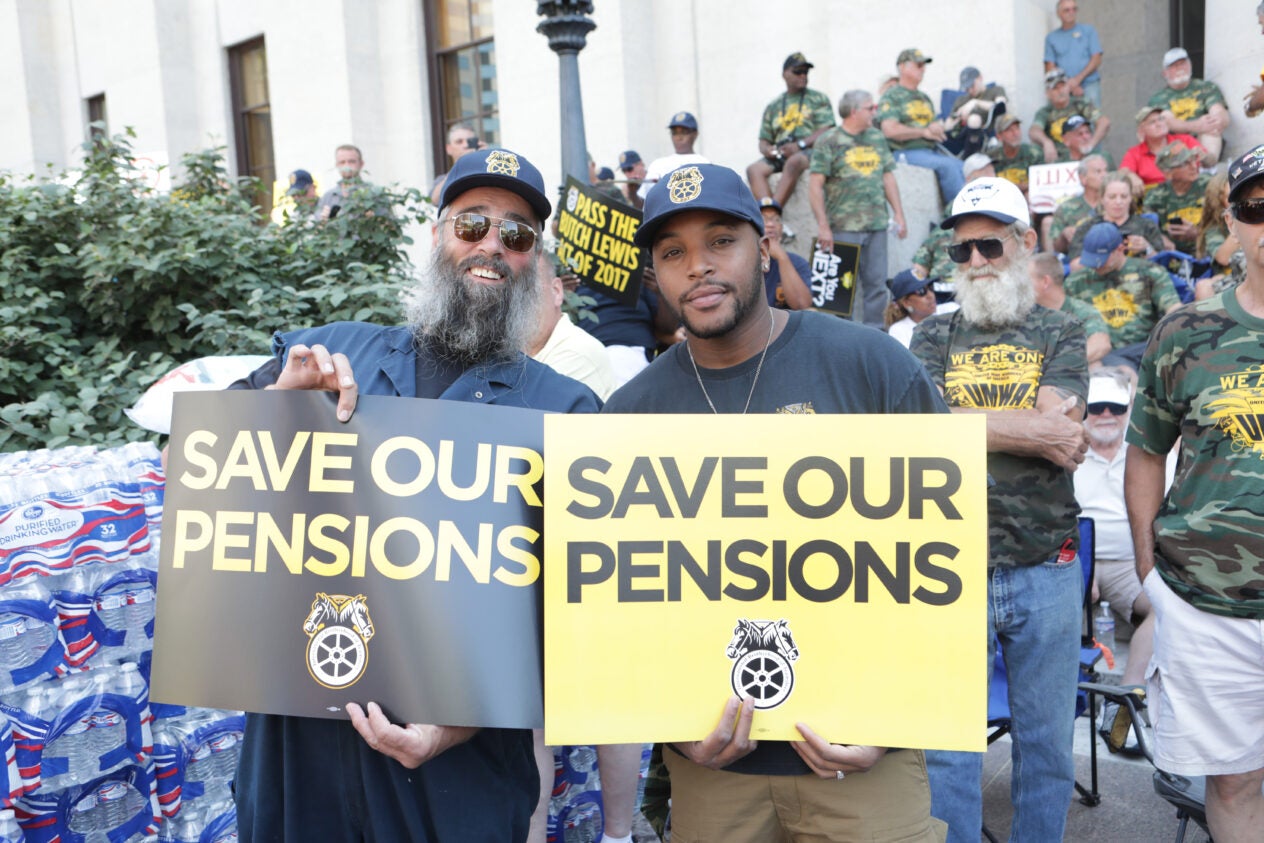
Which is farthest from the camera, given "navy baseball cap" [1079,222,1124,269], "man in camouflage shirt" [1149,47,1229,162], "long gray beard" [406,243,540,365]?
"man in camouflage shirt" [1149,47,1229,162]

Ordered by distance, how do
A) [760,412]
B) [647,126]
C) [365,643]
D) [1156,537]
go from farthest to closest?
[647,126] < [1156,537] < [760,412] < [365,643]

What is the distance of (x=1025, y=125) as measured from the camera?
11.1 metres

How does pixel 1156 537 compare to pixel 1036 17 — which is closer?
pixel 1156 537

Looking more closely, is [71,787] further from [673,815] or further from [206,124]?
[206,124]

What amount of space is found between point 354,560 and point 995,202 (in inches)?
104

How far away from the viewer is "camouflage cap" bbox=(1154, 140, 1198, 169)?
350 inches

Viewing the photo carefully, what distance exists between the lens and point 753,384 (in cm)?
221

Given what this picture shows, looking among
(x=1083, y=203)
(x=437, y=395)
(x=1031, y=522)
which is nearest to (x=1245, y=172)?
(x=1031, y=522)

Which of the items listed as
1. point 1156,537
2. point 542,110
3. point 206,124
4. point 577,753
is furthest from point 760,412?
point 206,124

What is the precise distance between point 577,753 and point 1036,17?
10.6 m

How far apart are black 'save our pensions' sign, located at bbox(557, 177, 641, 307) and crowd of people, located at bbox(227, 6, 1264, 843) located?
140cm

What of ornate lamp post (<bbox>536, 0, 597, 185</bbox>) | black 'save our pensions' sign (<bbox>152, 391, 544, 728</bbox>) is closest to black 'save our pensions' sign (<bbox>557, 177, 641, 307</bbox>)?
ornate lamp post (<bbox>536, 0, 597, 185</bbox>)

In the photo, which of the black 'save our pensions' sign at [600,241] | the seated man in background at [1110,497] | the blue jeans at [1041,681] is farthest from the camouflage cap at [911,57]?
the blue jeans at [1041,681]

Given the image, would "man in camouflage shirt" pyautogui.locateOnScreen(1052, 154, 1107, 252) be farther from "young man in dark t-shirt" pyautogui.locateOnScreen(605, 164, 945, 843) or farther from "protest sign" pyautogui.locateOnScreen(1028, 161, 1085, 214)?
"young man in dark t-shirt" pyautogui.locateOnScreen(605, 164, 945, 843)
